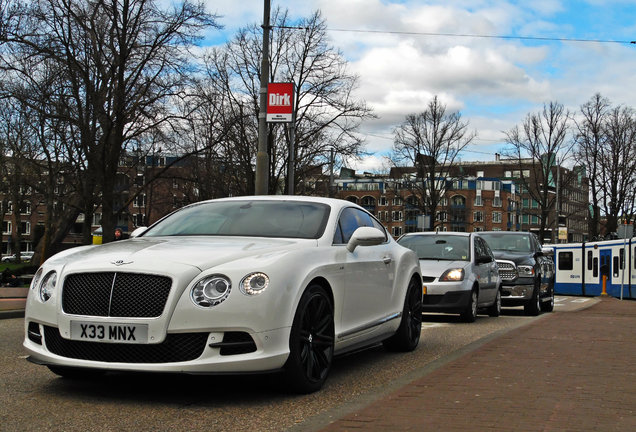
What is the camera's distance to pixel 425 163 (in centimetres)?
6281

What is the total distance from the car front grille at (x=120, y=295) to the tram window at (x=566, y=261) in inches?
1488

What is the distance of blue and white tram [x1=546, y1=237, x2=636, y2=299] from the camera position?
34.7 meters

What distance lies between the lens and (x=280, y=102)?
18.2 metres

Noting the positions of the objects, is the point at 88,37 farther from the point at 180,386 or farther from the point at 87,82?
the point at 180,386

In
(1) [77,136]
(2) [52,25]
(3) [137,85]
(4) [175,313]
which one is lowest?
(4) [175,313]

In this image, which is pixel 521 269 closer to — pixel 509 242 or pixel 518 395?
pixel 509 242

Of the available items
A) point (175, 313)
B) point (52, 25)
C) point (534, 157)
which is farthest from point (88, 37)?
point (534, 157)

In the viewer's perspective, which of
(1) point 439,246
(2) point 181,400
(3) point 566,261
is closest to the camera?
(2) point 181,400

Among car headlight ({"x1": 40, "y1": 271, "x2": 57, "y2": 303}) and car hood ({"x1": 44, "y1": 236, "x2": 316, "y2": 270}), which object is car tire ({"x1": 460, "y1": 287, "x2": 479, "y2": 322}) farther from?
car headlight ({"x1": 40, "y1": 271, "x2": 57, "y2": 303})

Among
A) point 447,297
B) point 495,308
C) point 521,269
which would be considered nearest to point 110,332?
point 447,297

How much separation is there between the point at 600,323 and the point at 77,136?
1844cm

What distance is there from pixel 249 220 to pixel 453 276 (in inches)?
278

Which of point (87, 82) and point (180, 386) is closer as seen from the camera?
point (180, 386)

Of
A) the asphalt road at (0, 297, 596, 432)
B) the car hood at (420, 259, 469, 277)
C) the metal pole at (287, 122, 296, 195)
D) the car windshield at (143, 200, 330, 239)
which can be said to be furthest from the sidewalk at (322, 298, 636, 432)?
the metal pole at (287, 122, 296, 195)
